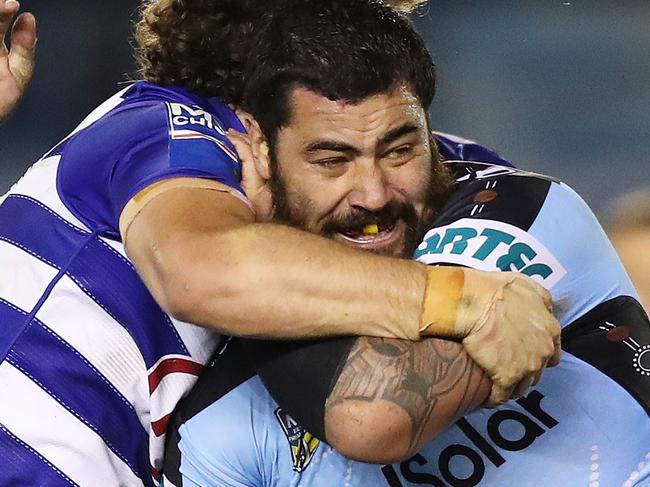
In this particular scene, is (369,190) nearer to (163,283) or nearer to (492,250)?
(492,250)

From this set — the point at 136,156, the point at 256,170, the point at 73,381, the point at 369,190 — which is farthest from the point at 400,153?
the point at 73,381

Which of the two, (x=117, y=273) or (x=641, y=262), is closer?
(x=117, y=273)

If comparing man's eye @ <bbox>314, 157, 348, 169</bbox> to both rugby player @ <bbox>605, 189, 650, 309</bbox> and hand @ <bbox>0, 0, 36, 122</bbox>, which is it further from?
rugby player @ <bbox>605, 189, 650, 309</bbox>

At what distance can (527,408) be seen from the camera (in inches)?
76.0

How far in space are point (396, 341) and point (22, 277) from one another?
2.63ft

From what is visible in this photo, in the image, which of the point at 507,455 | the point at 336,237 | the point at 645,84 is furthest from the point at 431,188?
the point at 645,84

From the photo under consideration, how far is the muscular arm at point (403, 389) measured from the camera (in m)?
1.62

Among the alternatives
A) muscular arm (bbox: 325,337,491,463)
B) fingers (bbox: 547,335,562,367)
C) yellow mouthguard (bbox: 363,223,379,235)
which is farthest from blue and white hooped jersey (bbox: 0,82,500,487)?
fingers (bbox: 547,335,562,367)

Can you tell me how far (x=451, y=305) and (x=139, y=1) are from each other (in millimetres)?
3324

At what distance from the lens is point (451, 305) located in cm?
161

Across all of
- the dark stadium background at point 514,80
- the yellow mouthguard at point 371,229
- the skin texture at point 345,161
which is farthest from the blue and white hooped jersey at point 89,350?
the dark stadium background at point 514,80

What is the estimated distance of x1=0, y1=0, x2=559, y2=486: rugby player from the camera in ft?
5.33

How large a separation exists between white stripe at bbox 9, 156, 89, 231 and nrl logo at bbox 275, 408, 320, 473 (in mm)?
484

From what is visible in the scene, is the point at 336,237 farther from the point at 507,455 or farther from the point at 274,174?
the point at 507,455
